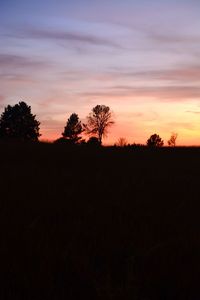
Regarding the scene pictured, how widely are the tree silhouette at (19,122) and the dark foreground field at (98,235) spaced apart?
54954 mm

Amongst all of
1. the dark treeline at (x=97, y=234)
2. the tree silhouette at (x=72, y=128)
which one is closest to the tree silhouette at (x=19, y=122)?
the tree silhouette at (x=72, y=128)

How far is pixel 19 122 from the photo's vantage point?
67.0 m

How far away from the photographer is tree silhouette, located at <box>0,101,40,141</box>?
66.3 meters

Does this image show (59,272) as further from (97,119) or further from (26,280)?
(97,119)

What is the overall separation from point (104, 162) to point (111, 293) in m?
10.3

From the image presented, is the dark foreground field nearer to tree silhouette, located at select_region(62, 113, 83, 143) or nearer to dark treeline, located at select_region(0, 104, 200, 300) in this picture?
dark treeline, located at select_region(0, 104, 200, 300)

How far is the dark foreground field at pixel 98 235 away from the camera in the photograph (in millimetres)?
4711

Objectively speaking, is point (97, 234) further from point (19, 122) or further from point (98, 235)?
point (19, 122)

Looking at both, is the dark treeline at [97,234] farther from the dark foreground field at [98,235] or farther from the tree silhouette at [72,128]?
the tree silhouette at [72,128]

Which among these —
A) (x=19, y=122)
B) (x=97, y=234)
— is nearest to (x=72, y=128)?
(x=19, y=122)

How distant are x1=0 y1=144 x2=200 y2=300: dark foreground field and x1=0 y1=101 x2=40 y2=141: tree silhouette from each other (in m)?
55.0

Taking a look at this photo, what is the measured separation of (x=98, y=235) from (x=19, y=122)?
62129mm

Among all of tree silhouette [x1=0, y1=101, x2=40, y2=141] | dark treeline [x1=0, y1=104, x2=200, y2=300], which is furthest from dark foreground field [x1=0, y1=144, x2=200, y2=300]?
tree silhouette [x1=0, y1=101, x2=40, y2=141]

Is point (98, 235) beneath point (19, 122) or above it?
beneath
